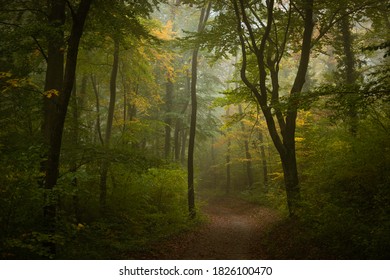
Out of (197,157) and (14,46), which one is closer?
(14,46)

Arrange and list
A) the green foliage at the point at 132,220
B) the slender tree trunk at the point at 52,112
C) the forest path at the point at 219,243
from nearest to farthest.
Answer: the slender tree trunk at the point at 52,112 < the green foliage at the point at 132,220 < the forest path at the point at 219,243

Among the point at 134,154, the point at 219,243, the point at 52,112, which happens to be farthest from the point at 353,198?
the point at 52,112

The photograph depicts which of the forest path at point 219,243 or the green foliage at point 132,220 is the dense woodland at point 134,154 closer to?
the green foliage at point 132,220

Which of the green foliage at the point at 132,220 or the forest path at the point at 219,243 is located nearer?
the green foliage at the point at 132,220

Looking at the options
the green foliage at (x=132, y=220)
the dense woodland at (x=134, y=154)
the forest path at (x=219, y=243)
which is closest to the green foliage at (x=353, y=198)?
the dense woodland at (x=134, y=154)

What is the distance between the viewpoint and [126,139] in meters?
12.6

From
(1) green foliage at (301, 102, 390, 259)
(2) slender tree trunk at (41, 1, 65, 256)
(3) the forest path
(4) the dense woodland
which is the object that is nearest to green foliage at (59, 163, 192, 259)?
(4) the dense woodland

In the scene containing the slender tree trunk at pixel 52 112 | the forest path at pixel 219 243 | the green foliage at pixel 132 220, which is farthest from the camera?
the forest path at pixel 219 243

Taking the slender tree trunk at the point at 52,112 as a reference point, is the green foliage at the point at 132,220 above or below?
below

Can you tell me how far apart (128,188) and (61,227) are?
18.0 ft

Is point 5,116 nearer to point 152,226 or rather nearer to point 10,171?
point 10,171

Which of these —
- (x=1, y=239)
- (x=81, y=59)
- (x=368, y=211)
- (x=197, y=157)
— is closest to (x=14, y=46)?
(x=1, y=239)

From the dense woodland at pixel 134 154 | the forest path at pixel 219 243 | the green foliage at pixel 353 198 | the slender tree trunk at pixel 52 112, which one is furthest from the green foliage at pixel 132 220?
the green foliage at pixel 353 198

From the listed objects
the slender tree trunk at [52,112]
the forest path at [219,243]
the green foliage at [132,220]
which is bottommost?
the forest path at [219,243]
